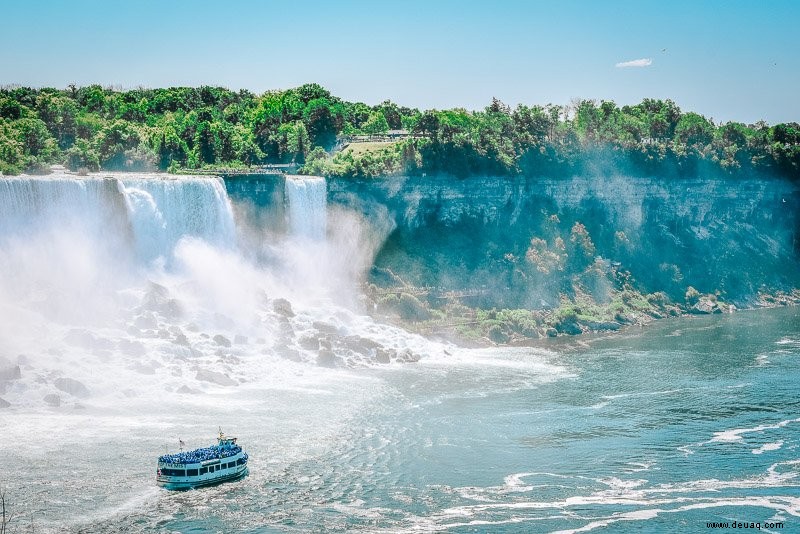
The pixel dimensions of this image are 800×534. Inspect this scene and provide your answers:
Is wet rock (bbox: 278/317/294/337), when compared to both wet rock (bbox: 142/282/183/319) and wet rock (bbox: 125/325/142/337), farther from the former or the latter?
wet rock (bbox: 125/325/142/337)

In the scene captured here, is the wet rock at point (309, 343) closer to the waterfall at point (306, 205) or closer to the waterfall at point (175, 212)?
the waterfall at point (175, 212)

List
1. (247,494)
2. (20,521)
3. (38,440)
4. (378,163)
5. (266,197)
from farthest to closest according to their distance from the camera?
(378,163) < (266,197) < (38,440) < (247,494) < (20,521)

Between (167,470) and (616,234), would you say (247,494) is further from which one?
(616,234)

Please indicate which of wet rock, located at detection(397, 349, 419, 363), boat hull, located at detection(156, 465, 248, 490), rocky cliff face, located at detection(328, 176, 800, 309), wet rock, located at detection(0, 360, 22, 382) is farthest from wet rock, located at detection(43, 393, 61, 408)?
rocky cliff face, located at detection(328, 176, 800, 309)

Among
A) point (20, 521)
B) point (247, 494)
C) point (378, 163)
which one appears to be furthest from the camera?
point (378, 163)

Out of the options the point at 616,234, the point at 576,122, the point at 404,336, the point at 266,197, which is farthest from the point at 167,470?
the point at 576,122
